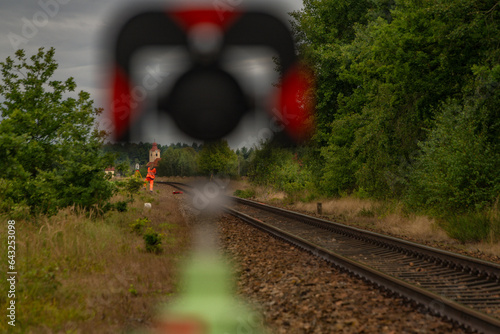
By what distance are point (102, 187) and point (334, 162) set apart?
12.8 meters

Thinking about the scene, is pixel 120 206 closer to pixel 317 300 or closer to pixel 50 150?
pixel 50 150

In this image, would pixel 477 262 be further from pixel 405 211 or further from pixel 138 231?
pixel 138 231

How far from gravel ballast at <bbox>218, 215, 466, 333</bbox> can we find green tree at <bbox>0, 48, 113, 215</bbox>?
15.4ft

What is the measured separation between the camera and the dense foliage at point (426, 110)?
450 inches

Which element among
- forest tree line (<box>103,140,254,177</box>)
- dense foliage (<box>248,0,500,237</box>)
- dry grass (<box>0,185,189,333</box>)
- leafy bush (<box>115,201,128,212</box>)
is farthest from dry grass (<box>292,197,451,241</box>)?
leafy bush (<box>115,201,128,212</box>)

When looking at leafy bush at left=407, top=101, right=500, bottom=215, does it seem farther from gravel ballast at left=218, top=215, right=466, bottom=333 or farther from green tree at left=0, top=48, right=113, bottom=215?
green tree at left=0, top=48, right=113, bottom=215

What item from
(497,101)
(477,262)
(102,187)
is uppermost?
(497,101)

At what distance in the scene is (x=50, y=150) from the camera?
10.4 meters

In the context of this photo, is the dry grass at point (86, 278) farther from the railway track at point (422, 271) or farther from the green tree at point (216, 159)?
the green tree at point (216, 159)

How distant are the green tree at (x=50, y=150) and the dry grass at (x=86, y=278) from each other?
0.60m

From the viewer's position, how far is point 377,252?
9531mm

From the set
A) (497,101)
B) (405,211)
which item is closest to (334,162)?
(405,211)

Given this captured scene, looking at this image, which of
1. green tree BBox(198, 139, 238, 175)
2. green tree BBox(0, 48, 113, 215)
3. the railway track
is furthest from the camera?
green tree BBox(198, 139, 238, 175)

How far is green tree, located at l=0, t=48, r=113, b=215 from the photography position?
9.34 metres
